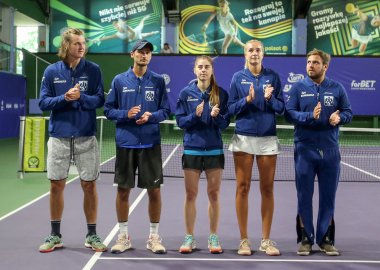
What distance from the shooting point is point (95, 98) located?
445cm

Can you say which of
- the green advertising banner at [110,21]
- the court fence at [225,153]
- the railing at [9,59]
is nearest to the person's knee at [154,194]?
the court fence at [225,153]

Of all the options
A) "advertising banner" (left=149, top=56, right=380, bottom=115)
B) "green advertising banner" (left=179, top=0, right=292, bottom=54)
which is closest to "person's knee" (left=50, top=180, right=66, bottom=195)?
"advertising banner" (left=149, top=56, right=380, bottom=115)

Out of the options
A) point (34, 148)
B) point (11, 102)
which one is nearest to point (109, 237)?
point (34, 148)

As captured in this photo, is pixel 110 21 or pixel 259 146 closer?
pixel 259 146

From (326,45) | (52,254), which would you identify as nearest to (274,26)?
(326,45)

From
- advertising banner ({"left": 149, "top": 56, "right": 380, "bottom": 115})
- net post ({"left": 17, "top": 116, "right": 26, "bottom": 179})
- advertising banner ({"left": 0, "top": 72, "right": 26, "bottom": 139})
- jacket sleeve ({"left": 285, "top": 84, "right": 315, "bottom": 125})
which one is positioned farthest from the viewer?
advertising banner ({"left": 149, "top": 56, "right": 380, "bottom": 115})

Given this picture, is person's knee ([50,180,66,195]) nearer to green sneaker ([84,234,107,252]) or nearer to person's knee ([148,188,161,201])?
green sneaker ([84,234,107,252])

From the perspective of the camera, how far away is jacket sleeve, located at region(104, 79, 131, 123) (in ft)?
14.3

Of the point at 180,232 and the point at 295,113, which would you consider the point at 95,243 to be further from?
the point at 295,113

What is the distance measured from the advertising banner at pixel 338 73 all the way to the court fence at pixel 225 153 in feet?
4.30

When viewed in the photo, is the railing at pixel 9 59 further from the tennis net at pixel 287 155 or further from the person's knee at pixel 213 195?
the person's knee at pixel 213 195

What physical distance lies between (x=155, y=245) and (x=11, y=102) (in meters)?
13.6

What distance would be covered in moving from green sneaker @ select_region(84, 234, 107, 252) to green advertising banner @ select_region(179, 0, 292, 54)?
59.8 ft

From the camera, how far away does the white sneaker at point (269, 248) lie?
14.4ft
